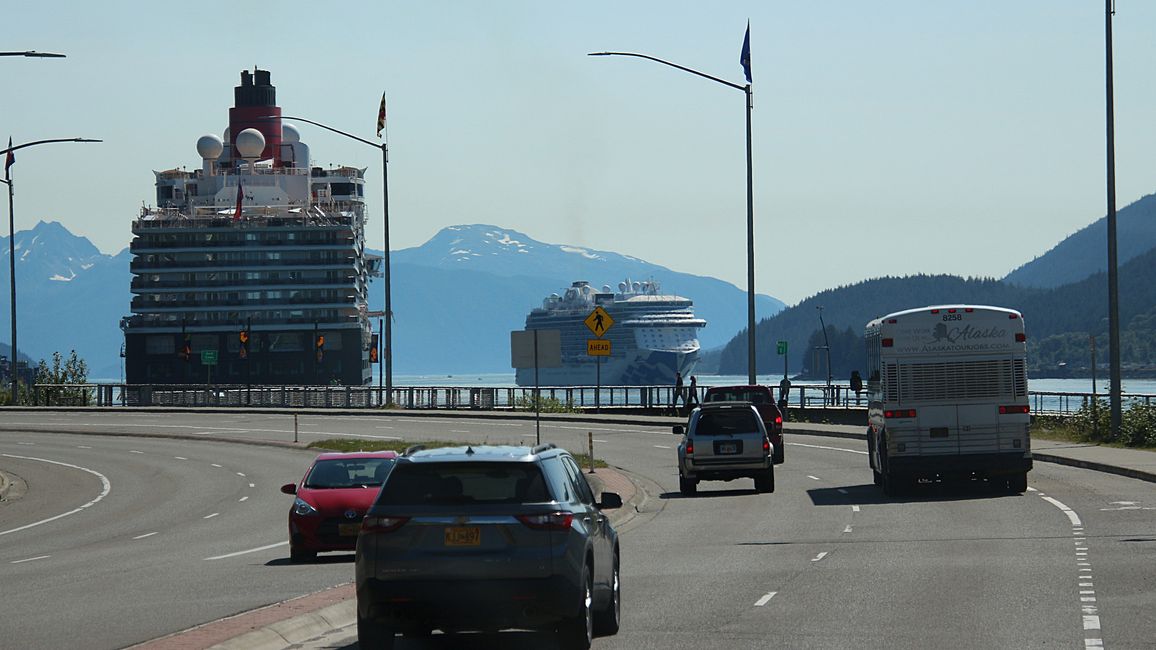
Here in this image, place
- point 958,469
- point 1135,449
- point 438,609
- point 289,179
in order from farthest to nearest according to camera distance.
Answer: point 289,179
point 1135,449
point 958,469
point 438,609

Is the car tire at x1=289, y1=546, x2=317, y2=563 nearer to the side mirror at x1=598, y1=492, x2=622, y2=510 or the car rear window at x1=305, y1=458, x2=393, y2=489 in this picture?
the car rear window at x1=305, y1=458, x2=393, y2=489

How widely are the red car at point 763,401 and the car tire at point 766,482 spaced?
743cm

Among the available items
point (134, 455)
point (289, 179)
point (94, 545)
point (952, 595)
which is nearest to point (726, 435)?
point (94, 545)

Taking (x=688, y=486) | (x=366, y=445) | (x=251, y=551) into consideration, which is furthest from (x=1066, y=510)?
(x=366, y=445)

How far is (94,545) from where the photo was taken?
2453 cm

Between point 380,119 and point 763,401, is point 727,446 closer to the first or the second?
point 763,401

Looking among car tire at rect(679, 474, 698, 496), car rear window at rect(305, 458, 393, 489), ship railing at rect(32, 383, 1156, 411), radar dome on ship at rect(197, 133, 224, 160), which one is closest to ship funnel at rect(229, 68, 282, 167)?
radar dome on ship at rect(197, 133, 224, 160)

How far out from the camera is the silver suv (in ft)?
98.6

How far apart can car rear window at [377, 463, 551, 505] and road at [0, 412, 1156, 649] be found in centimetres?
147

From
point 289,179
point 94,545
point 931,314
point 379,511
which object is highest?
point 289,179

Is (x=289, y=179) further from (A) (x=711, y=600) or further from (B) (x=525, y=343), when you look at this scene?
(A) (x=711, y=600)

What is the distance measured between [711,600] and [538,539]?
395cm

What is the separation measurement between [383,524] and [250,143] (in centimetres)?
14489

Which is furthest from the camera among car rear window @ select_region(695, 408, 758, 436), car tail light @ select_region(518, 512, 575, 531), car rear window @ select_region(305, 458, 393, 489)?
car rear window @ select_region(695, 408, 758, 436)
